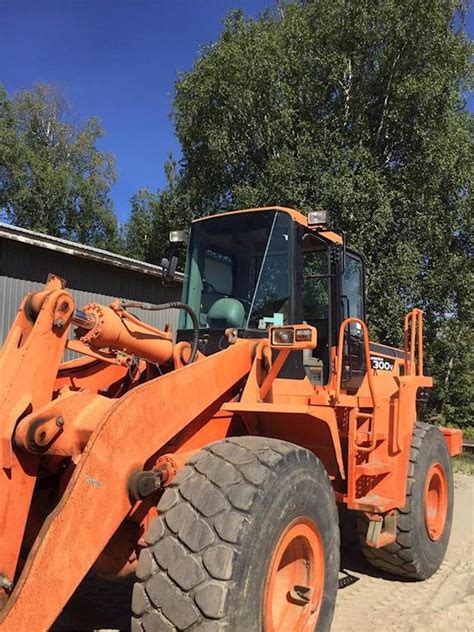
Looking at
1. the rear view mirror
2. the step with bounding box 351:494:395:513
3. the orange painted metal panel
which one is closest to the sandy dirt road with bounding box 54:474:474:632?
the step with bounding box 351:494:395:513

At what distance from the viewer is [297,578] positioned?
338 cm

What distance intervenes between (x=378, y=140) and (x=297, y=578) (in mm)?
15146

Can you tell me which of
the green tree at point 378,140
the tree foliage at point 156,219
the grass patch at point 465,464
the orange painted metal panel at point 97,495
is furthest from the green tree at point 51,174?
the orange painted metal panel at point 97,495

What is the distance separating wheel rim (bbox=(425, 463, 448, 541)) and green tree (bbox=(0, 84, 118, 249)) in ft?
84.7

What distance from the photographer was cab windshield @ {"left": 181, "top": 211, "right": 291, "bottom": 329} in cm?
435

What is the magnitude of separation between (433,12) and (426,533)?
14658 millimetres

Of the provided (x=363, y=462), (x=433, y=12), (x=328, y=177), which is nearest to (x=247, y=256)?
(x=363, y=462)

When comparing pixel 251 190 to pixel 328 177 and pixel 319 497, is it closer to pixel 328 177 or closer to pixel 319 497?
pixel 328 177

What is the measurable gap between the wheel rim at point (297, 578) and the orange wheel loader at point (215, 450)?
0.01 meters

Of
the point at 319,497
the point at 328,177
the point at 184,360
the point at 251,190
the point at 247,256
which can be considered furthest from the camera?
the point at 251,190

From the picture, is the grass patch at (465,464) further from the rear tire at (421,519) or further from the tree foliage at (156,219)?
the tree foliage at (156,219)

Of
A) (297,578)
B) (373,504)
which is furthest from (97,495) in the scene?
(373,504)

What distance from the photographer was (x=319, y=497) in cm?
345

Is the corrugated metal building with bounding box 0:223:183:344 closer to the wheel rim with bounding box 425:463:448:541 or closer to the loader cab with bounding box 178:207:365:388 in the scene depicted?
the loader cab with bounding box 178:207:365:388
